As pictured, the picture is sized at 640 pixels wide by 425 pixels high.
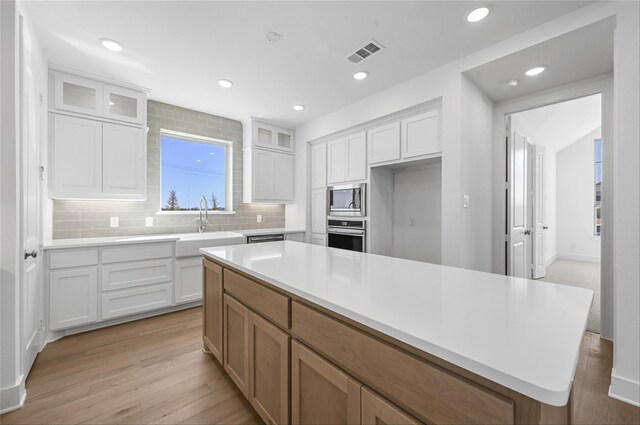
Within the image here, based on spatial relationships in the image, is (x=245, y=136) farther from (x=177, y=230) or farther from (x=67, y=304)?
(x=67, y=304)

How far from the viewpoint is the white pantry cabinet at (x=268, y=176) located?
172 inches

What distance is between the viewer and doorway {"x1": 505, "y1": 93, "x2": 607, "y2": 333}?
3.35m

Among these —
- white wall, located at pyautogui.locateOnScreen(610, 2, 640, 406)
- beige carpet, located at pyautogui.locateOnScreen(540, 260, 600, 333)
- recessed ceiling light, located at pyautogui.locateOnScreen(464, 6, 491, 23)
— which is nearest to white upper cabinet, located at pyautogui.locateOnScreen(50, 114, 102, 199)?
recessed ceiling light, located at pyautogui.locateOnScreen(464, 6, 491, 23)

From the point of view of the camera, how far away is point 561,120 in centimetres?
459

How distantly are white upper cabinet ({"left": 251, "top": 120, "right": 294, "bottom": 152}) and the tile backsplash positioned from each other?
331 millimetres

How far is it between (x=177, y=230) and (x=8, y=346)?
2.25 meters

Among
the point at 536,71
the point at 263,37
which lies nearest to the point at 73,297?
the point at 263,37

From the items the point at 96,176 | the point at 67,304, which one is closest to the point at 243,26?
the point at 96,176

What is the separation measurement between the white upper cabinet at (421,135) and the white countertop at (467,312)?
184 cm

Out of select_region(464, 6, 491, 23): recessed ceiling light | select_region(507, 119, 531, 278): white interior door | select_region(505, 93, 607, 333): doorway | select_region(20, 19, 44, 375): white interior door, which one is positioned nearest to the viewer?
select_region(20, 19, 44, 375): white interior door

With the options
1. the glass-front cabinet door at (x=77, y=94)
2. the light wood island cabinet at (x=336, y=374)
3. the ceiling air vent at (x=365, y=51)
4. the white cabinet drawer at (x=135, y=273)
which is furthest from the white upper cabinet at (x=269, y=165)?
the light wood island cabinet at (x=336, y=374)

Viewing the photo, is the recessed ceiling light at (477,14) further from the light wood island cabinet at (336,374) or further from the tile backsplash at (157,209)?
the tile backsplash at (157,209)

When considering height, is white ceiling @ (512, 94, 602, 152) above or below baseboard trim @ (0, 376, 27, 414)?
above

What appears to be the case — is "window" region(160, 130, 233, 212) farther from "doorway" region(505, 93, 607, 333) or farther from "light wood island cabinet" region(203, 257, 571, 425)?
"doorway" region(505, 93, 607, 333)
